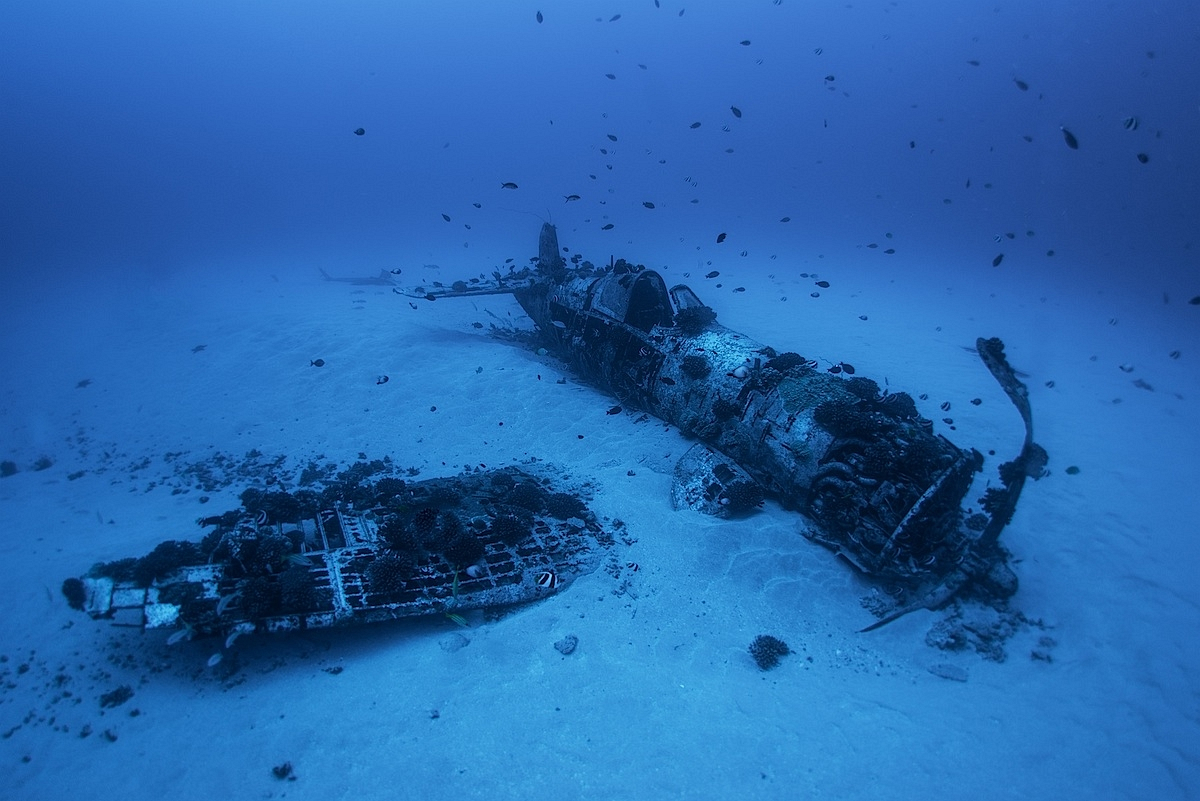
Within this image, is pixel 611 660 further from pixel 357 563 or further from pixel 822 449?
pixel 822 449

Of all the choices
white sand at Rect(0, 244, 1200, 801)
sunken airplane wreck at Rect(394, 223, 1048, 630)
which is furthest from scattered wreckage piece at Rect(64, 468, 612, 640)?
sunken airplane wreck at Rect(394, 223, 1048, 630)

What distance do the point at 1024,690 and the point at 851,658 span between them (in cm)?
195

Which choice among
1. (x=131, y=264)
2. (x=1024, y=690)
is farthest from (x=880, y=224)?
(x=131, y=264)

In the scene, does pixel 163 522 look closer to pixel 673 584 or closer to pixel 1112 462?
pixel 673 584

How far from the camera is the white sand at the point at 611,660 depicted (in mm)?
4832

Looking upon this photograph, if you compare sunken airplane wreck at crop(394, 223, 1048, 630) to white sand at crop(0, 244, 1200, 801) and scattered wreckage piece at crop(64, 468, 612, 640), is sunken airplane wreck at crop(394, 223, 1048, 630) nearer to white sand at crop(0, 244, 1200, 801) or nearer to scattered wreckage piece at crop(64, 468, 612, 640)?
white sand at crop(0, 244, 1200, 801)

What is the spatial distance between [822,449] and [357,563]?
24.1 ft

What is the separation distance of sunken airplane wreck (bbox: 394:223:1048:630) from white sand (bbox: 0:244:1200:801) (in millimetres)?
503

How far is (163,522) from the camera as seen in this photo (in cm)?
920

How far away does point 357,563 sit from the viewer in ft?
22.3

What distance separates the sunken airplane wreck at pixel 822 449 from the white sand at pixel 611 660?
0.50 metres

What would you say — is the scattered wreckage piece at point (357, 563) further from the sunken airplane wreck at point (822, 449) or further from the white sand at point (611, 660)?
the sunken airplane wreck at point (822, 449)

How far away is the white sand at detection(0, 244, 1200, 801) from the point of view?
4.83 metres

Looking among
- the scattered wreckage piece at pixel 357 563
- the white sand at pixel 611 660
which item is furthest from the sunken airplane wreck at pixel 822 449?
the scattered wreckage piece at pixel 357 563
